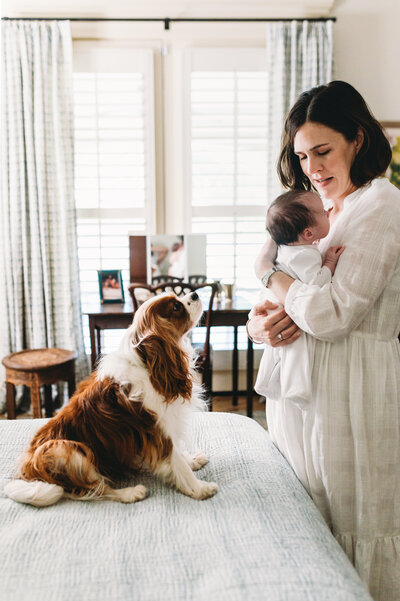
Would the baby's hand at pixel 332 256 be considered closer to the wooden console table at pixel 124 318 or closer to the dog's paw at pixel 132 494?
the dog's paw at pixel 132 494

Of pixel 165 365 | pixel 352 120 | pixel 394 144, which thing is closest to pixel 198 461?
pixel 165 365

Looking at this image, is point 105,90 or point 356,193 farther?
point 105,90

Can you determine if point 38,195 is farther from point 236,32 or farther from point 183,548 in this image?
point 183,548

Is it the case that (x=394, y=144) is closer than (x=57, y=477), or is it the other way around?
(x=57, y=477)

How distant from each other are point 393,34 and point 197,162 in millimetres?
1733

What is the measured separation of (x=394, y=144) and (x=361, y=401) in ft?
10.5

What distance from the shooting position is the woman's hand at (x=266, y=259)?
4.92 feet

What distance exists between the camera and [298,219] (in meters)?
1.44

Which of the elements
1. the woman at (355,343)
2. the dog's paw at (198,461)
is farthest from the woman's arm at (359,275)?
the dog's paw at (198,461)

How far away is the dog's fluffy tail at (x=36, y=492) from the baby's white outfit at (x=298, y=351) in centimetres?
61

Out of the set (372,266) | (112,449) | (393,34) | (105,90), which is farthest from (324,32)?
(112,449)

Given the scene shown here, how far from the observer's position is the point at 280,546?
1.07 meters

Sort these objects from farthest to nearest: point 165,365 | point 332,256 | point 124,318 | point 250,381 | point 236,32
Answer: point 236,32, point 250,381, point 124,318, point 165,365, point 332,256

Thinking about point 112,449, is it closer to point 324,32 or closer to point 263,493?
point 263,493
